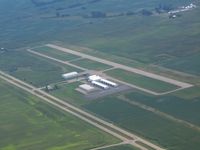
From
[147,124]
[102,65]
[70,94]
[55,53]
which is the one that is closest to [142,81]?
[70,94]

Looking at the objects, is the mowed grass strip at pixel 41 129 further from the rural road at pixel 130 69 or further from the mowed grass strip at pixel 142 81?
the rural road at pixel 130 69

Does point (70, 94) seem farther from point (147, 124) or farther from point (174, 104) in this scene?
point (147, 124)

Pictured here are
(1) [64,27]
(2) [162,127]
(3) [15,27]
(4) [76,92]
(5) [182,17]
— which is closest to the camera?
(2) [162,127]

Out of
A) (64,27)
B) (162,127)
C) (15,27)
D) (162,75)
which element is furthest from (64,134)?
(15,27)

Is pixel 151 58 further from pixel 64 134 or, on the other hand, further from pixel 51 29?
pixel 51 29

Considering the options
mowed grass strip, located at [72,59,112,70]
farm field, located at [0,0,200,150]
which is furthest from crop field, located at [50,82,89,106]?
mowed grass strip, located at [72,59,112,70]

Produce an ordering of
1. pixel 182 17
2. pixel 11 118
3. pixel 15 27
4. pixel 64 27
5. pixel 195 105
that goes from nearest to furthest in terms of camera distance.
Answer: pixel 195 105 < pixel 11 118 < pixel 182 17 < pixel 64 27 < pixel 15 27
